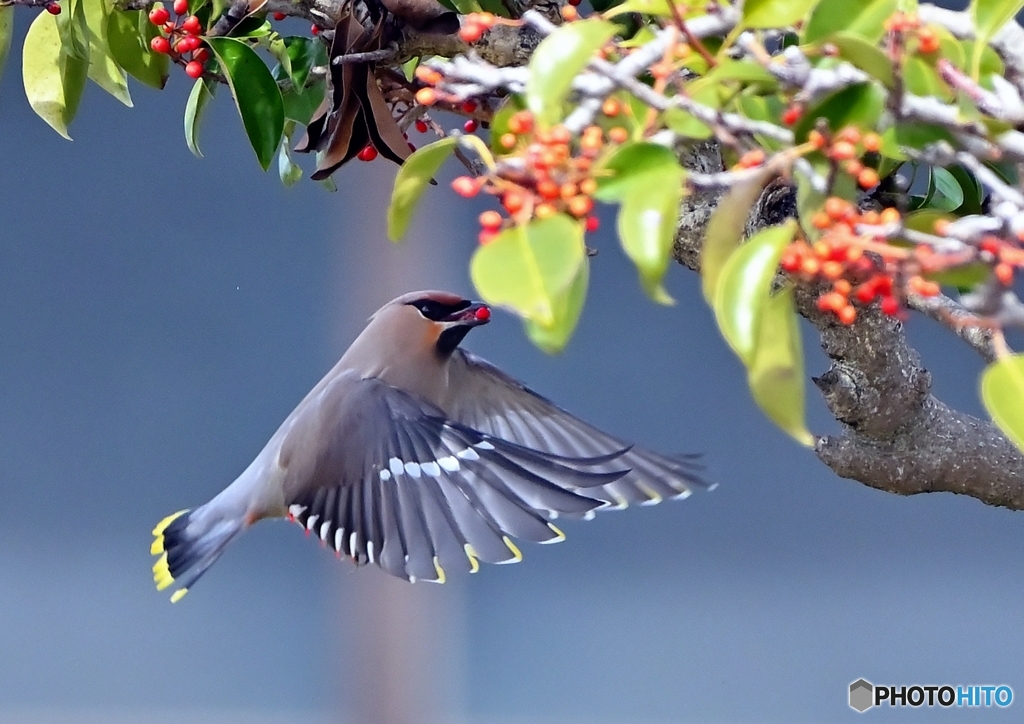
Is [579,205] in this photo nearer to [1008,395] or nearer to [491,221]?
[491,221]

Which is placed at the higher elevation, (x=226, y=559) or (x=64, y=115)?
(x=64, y=115)

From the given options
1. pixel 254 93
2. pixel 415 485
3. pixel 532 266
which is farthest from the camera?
pixel 415 485

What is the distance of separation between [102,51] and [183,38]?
0.39 feet

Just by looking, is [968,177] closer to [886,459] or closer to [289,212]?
[886,459]

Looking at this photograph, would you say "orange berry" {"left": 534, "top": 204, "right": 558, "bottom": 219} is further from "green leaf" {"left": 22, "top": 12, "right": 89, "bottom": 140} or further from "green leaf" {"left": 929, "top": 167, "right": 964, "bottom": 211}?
"green leaf" {"left": 22, "top": 12, "right": 89, "bottom": 140}

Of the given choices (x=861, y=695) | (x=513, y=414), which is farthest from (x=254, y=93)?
(x=861, y=695)

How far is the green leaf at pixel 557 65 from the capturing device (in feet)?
1.65

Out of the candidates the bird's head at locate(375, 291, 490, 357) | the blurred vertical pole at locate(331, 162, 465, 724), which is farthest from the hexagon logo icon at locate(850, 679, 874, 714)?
the bird's head at locate(375, 291, 490, 357)

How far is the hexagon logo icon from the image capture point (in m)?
2.43

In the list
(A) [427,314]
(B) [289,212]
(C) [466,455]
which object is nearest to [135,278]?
(B) [289,212]

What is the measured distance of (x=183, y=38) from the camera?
1064 mm

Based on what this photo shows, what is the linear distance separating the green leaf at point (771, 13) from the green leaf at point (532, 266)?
152mm

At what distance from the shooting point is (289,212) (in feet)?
8.41

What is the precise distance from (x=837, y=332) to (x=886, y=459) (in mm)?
155
